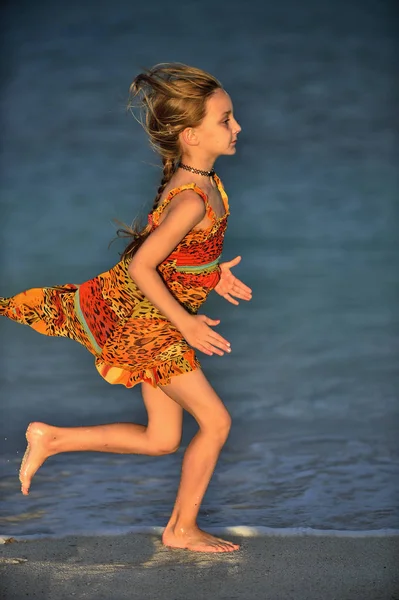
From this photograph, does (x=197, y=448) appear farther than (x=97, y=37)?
No

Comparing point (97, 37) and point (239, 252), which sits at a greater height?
point (97, 37)

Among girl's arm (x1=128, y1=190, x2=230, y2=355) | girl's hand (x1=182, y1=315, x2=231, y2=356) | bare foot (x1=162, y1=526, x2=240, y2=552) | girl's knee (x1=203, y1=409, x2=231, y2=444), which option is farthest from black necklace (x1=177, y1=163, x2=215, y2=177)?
bare foot (x1=162, y1=526, x2=240, y2=552)

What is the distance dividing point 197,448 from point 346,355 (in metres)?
2.39

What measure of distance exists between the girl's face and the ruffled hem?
61cm

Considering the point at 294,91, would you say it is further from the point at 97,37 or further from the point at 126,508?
the point at 126,508

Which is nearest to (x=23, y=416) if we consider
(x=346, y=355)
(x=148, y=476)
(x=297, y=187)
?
(x=148, y=476)

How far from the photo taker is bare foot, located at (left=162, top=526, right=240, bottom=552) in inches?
130

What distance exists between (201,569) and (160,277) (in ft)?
2.71

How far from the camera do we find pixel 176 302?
10.4ft

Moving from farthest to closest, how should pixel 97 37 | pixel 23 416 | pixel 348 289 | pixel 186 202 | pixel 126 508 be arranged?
1. pixel 97 37
2. pixel 348 289
3. pixel 23 416
4. pixel 126 508
5. pixel 186 202

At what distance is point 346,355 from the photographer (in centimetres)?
557

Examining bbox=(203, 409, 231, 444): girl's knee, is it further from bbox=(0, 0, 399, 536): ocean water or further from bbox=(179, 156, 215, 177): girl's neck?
bbox=(0, 0, 399, 536): ocean water

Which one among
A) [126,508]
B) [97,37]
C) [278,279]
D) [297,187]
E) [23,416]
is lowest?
[126,508]

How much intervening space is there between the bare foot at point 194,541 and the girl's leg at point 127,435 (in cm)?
25
